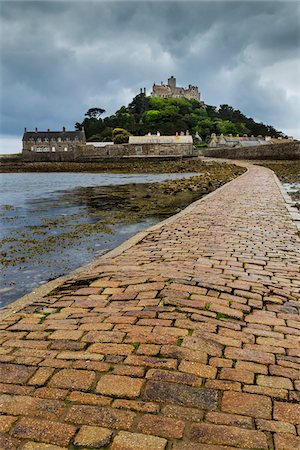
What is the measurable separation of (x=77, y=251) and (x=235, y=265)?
10.6 ft

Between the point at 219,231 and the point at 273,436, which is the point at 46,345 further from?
the point at 219,231

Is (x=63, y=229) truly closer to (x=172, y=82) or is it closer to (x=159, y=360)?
(x=159, y=360)

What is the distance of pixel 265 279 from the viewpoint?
14.8 ft

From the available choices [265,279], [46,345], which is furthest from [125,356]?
[265,279]

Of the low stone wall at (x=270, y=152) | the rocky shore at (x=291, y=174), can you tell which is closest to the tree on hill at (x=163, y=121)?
the low stone wall at (x=270, y=152)

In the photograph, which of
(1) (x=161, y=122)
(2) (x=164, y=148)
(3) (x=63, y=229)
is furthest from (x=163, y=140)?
(3) (x=63, y=229)

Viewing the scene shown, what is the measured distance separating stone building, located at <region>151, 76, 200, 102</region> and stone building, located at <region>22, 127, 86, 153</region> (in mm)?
55202

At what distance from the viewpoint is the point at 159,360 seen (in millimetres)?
2641

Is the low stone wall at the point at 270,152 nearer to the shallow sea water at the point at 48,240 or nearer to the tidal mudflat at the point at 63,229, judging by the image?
the tidal mudflat at the point at 63,229

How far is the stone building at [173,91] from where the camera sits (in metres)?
140

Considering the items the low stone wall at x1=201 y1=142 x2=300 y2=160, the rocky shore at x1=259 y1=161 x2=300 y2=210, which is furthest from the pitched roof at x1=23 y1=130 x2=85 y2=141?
the rocky shore at x1=259 y1=161 x2=300 y2=210

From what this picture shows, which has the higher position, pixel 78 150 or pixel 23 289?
pixel 78 150

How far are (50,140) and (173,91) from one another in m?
64.4

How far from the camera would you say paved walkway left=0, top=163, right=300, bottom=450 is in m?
1.99
